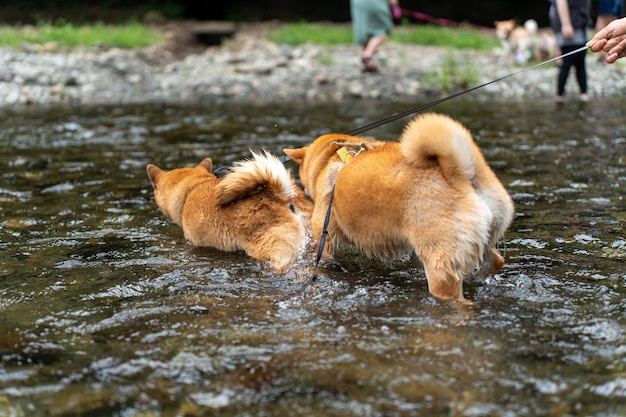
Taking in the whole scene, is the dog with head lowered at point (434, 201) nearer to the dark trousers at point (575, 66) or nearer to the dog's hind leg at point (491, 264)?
the dog's hind leg at point (491, 264)

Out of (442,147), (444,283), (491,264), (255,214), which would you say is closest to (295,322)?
(444,283)

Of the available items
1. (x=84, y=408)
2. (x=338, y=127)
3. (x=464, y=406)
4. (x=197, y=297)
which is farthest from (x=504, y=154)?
(x=84, y=408)

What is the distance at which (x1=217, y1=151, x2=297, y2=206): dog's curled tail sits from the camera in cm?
470

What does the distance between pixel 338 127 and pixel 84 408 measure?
7817mm

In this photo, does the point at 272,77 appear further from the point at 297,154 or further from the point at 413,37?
the point at 297,154

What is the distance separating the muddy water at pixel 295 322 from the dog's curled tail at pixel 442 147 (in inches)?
29.5

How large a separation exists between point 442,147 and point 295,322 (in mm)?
1188

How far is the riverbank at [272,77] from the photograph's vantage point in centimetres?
1341

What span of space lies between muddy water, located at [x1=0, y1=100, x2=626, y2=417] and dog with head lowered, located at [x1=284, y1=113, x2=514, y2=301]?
0.29 meters

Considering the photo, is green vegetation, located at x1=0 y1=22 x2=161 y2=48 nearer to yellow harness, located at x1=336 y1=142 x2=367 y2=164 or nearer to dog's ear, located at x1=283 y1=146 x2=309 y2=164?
dog's ear, located at x1=283 y1=146 x2=309 y2=164

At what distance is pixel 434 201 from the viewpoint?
352 centimetres

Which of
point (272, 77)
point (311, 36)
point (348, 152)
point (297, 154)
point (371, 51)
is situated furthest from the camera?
point (311, 36)

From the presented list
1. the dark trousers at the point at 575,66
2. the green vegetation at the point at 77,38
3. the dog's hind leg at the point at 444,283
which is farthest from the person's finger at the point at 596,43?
the green vegetation at the point at 77,38

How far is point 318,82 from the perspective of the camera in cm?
1423
